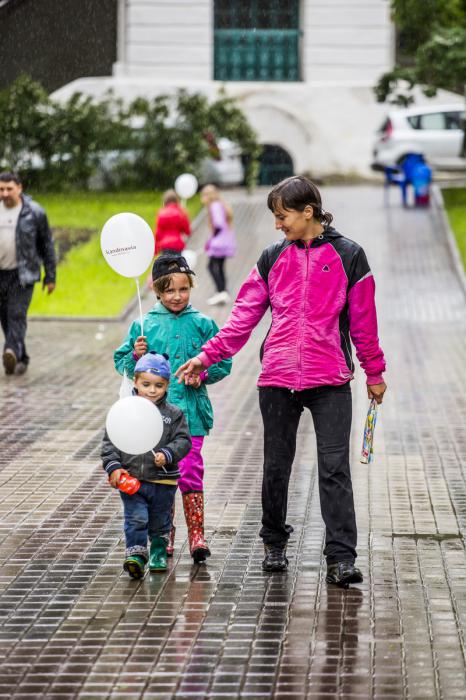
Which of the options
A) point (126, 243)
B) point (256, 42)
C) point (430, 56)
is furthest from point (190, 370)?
point (256, 42)

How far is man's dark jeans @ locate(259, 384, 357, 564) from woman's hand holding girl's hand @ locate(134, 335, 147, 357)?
624mm

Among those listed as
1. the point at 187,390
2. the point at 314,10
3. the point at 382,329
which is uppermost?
the point at 314,10

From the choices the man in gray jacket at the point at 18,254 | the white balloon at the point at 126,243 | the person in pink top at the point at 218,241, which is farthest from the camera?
the person in pink top at the point at 218,241

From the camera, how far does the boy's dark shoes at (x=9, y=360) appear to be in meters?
13.2

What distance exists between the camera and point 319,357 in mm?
6605

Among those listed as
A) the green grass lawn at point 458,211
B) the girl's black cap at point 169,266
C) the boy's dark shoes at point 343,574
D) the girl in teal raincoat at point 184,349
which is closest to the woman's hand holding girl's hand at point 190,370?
the girl in teal raincoat at point 184,349

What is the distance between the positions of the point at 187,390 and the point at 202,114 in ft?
74.1

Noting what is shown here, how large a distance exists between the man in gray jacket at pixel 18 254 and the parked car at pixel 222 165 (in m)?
16.3

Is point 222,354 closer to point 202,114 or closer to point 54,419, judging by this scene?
point 54,419

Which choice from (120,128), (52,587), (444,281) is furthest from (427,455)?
(120,128)

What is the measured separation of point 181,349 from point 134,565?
112cm

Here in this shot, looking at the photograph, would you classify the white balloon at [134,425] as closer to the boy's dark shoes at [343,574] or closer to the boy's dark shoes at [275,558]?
the boy's dark shoes at [275,558]

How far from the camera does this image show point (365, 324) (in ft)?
21.8

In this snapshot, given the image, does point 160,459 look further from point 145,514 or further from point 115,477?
point 145,514
